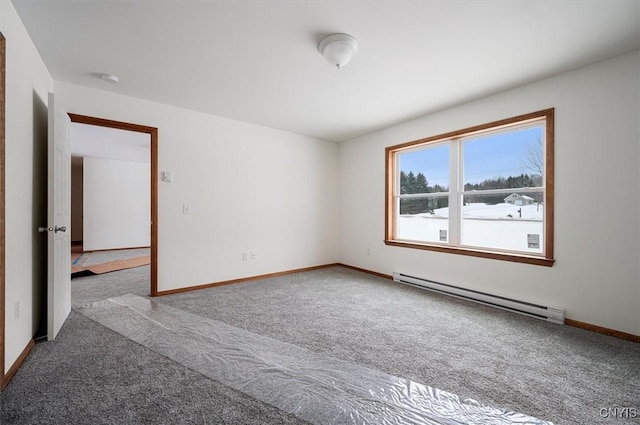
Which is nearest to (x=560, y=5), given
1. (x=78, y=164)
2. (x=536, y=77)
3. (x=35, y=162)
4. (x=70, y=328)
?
(x=536, y=77)

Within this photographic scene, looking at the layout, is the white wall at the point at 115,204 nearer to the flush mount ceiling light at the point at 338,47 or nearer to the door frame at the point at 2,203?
the door frame at the point at 2,203

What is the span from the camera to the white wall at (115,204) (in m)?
7.28

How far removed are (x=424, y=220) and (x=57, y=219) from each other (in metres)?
4.27

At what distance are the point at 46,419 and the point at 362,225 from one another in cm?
431

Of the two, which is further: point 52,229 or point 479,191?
point 479,191

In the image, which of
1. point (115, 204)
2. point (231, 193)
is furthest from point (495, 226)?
point (115, 204)

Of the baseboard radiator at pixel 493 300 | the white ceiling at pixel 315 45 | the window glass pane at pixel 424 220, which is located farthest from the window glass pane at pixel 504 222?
the white ceiling at pixel 315 45

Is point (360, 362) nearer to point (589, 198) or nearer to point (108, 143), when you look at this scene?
point (589, 198)

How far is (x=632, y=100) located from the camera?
2410mm

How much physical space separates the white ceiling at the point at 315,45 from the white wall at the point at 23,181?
23 centimetres

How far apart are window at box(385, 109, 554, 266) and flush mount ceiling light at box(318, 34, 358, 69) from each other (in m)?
2.05

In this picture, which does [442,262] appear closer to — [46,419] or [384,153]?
[384,153]

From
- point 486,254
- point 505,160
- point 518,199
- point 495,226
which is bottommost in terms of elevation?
point 486,254

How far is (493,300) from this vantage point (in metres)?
3.24
